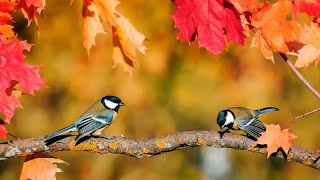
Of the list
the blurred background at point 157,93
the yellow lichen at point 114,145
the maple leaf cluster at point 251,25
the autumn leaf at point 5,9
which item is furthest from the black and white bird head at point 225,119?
the blurred background at point 157,93

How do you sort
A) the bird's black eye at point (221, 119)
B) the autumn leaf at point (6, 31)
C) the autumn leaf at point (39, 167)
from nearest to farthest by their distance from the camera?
the autumn leaf at point (6, 31) < the autumn leaf at point (39, 167) < the bird's black eye at point (221, 119)

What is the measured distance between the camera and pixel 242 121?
3.43 meters

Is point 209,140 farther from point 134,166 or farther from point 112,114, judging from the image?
point 134,166

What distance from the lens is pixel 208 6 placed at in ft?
9.96

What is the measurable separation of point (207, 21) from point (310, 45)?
38 cm

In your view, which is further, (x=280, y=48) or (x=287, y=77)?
(x=287, y=77)

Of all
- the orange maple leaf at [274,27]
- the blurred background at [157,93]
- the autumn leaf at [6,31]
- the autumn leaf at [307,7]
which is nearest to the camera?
the autumn leaf at [307,7]

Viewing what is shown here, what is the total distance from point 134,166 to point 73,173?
69 centimetres

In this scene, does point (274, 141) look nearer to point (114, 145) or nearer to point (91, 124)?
point (114, 145)

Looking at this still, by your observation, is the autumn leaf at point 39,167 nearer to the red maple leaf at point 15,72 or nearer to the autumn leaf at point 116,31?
the red maple leaf at point 15,72

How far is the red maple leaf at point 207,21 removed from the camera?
297 centimetres

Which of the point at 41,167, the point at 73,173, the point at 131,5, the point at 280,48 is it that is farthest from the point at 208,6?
the point at 73,173

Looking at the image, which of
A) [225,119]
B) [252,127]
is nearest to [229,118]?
[225,119]

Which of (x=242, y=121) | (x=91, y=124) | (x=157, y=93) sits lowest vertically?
(x=91, y=124)
